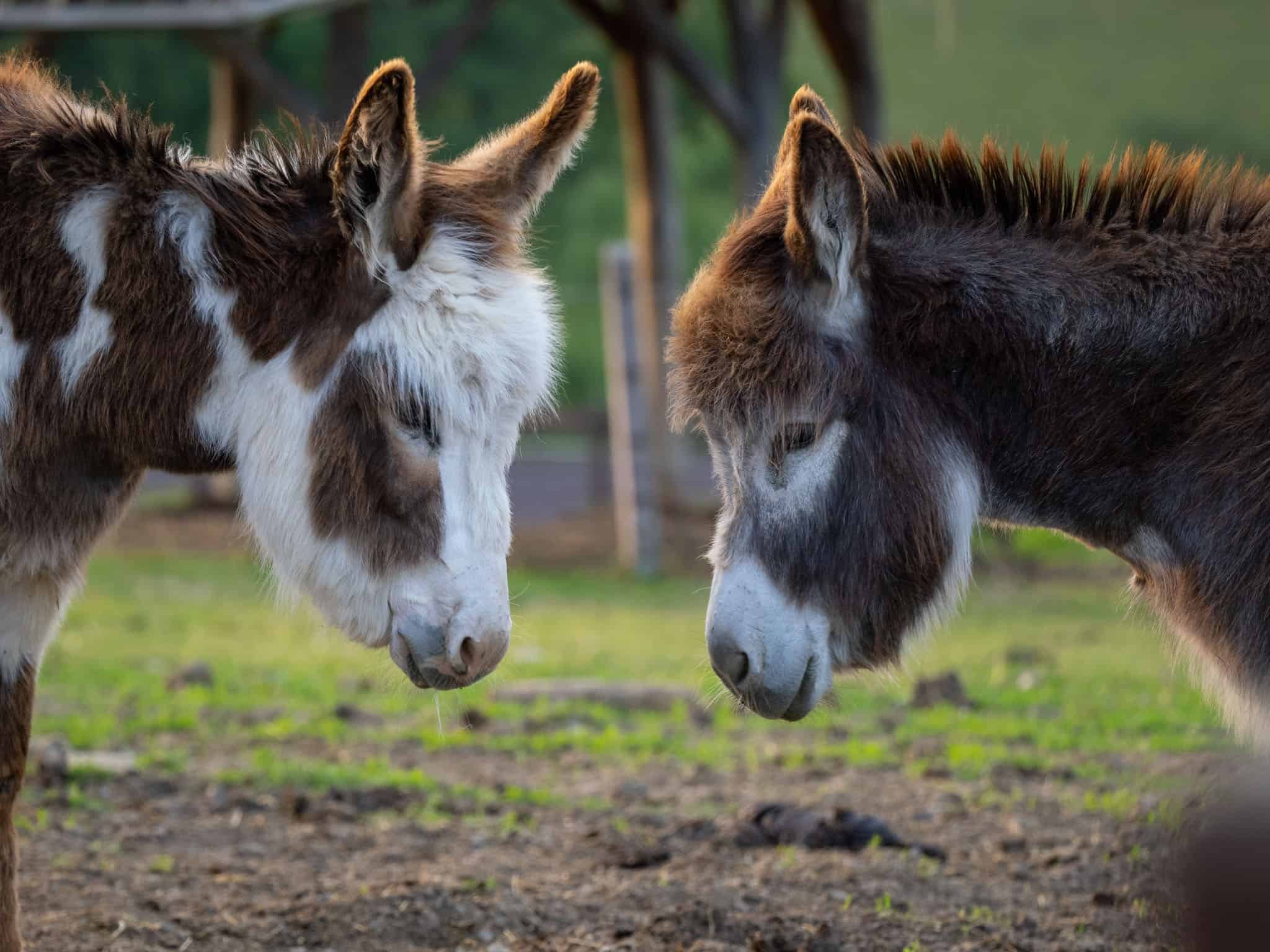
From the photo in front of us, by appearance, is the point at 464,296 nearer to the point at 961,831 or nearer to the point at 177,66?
the point at 961,831

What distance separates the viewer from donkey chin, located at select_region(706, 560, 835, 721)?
9.09 ft

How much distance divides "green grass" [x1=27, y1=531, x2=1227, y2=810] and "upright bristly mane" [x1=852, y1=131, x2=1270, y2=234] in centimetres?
96

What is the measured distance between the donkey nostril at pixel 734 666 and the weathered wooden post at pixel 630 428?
8.46m

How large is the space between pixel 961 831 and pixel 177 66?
82.3 ft

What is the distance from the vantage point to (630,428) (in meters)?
11.2

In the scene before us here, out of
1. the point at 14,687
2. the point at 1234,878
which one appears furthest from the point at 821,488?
the point at 1234,878

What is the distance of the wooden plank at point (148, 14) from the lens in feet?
32.2

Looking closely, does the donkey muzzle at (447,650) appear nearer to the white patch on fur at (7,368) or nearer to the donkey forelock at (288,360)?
the donkey forelock at (288,360)

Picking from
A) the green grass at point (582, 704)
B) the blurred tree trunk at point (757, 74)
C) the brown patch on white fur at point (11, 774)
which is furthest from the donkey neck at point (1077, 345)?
the blurred tree trunk at point (757, 74)

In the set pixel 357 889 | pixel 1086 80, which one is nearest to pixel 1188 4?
pixel 1086 80

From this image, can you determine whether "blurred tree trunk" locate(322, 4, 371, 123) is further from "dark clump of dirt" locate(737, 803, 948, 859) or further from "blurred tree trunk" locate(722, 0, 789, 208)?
"dark clump of dirt" locate(737, 803, 948, 859)

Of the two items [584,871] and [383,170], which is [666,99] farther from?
[383,170]

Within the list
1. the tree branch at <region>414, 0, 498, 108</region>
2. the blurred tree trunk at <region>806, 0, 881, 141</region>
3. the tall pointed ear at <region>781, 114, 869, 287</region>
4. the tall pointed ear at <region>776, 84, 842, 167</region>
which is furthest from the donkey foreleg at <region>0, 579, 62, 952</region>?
the blurred tree trunk at <region>806, 0, 881, 141</region>

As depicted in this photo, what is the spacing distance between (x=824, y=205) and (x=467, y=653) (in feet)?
3.81
